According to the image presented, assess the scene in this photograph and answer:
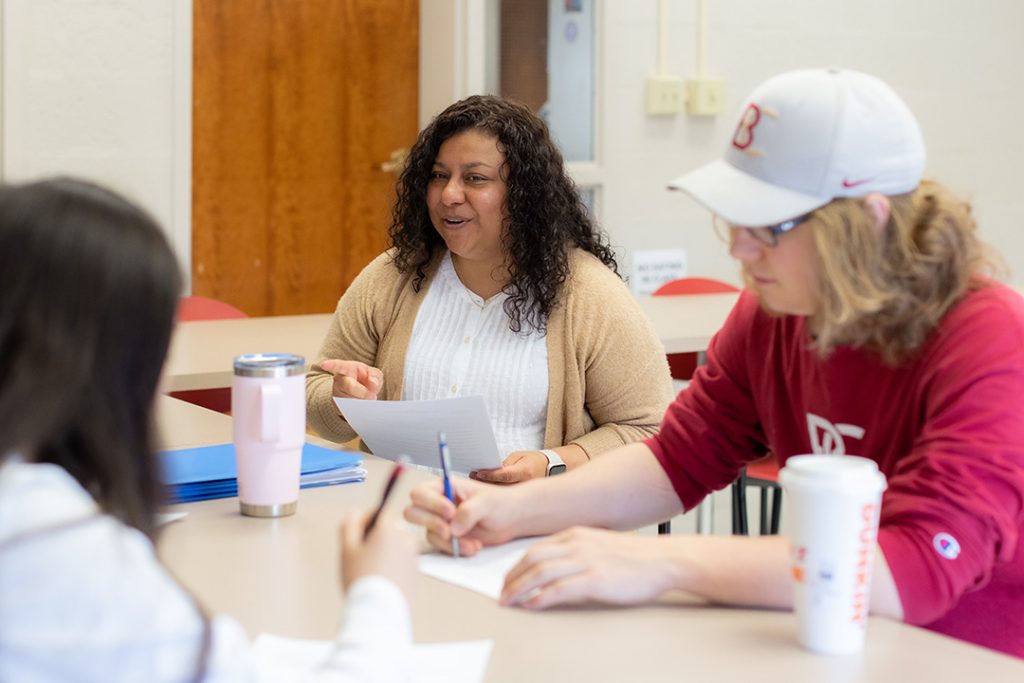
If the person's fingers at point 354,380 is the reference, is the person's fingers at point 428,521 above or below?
below

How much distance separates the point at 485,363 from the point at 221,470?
0.66 meters

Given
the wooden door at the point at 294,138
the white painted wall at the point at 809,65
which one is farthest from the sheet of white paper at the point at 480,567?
the white painted wall at the point at 809,65

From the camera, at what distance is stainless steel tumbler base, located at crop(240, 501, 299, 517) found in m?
1.49

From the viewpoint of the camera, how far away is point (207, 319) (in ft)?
10.4

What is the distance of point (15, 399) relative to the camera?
0.79 m

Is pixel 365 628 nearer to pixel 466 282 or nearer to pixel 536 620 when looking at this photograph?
pixel 536 620

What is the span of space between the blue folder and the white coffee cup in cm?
75

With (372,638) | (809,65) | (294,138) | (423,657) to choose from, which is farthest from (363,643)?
(809,65)

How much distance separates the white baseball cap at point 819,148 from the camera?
4.00 feet

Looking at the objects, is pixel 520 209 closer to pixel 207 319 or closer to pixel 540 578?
pixel 540 578

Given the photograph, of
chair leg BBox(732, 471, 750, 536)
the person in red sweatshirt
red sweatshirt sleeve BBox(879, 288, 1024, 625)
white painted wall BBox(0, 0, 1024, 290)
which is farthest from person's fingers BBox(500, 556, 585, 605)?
white painted wall BBox(0, 0, 1024, 290)

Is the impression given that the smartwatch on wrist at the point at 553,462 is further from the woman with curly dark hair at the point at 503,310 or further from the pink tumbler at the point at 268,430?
the pink tumbler at the point at 268,430

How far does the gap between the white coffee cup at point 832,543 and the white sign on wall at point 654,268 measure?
12.1ft

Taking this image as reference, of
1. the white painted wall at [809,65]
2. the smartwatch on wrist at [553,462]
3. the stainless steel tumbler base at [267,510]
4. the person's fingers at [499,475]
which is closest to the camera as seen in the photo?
the stainless steel tumbler base at [267,510]
